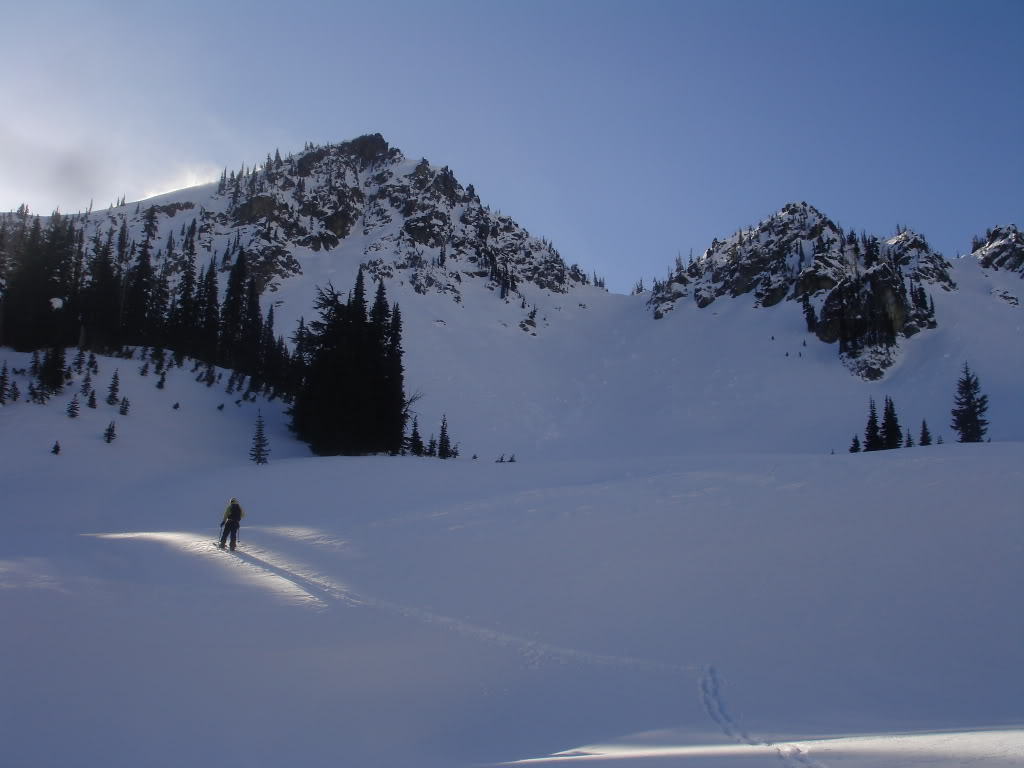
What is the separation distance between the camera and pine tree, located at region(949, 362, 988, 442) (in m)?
61.7

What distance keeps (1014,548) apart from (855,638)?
520 cm

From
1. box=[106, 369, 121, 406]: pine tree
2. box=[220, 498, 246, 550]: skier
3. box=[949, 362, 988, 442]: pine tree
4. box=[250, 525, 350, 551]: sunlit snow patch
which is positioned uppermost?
box=[949, 362, 988, 442]: pine tree

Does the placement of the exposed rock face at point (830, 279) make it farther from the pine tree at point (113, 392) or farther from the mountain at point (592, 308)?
the pine tree at point (113, 392)

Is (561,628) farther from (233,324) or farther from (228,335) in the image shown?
(233,324)

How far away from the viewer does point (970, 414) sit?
62969 millimetres

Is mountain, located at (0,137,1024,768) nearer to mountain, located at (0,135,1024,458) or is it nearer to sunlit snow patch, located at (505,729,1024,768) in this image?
sunlit snow patch, located at (505,729,1024,768)

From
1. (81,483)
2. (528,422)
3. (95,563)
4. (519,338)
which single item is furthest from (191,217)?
(95,563)

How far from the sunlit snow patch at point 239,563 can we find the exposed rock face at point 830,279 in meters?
83.6

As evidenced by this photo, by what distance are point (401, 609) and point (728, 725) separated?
6425mm

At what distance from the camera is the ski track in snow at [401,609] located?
7473 mm

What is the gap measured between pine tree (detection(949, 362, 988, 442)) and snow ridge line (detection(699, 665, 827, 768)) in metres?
66.3

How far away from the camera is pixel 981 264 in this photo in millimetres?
119250

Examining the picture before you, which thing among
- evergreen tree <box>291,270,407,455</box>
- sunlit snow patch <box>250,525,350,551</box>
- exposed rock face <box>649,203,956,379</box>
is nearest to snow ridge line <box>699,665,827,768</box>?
sunlit snow patch <box>250,525,350,551</box>

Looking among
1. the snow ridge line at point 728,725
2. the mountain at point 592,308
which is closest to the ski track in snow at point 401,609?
the snow ridge line at point 728,725
